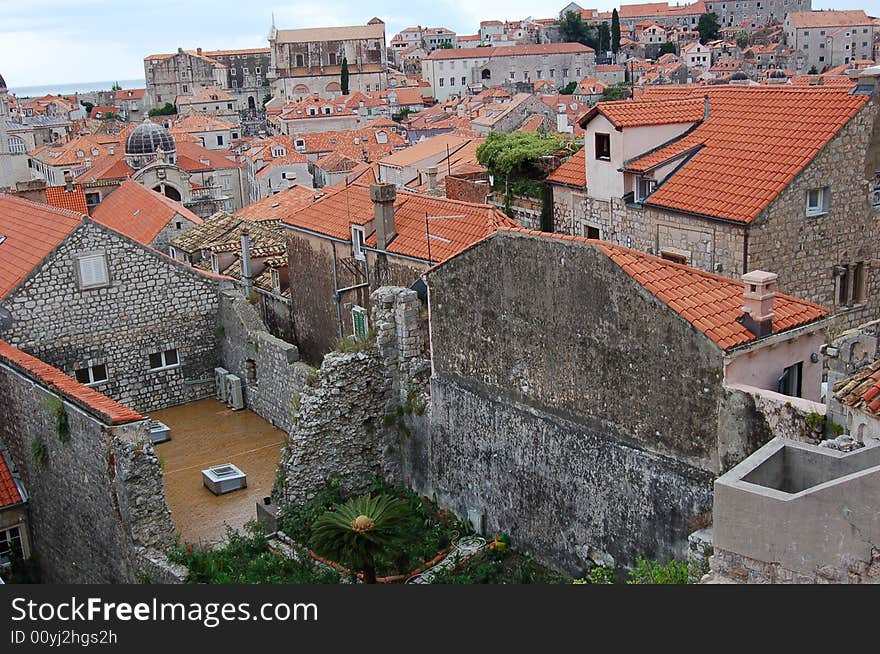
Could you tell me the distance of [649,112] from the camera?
2241cm

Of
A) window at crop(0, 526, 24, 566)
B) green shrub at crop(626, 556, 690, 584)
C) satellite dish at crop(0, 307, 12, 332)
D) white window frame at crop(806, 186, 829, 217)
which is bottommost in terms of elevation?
window at crop(0, 526, 24, 566)

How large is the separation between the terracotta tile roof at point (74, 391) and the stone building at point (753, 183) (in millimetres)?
10655

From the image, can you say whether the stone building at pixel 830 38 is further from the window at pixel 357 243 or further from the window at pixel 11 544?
the window at pixel 11 544

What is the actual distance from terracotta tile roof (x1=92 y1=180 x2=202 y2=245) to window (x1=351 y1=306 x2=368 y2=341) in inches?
526

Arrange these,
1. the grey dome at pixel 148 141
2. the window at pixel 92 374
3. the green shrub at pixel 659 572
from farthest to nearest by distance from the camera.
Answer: the grey dome at pixel 148 141 → the window at pixel 92 374 → the green shrub at pixel 659 572

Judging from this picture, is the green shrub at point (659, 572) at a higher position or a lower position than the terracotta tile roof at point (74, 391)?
lower

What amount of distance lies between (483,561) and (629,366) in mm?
4753

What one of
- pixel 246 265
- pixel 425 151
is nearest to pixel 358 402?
pixel 246 265

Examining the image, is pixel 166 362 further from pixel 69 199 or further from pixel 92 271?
pixel 69 199

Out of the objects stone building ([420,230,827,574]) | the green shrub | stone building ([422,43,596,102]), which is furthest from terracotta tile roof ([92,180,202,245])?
stone building ([422,43,596,102])

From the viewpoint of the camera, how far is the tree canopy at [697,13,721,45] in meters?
193

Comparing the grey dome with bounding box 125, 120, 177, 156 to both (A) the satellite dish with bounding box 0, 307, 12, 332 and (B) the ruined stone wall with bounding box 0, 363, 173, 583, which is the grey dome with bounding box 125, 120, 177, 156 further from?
(B) the ruined stone wall with bounding box 0, 363, 173, 583

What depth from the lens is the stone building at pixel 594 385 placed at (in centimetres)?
1423

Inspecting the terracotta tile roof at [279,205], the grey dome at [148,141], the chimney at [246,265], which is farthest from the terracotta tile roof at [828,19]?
the chimney at [246,265]
